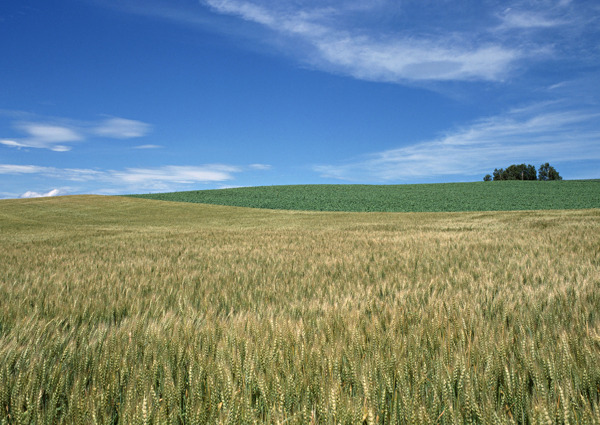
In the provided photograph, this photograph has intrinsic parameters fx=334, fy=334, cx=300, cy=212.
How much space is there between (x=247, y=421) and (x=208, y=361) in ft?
1.99

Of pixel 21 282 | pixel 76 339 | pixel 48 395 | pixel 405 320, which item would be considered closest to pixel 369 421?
pixel 405 320

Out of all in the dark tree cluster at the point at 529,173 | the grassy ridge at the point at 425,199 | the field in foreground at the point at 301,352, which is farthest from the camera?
the dark tree cluster at the point at 529,173

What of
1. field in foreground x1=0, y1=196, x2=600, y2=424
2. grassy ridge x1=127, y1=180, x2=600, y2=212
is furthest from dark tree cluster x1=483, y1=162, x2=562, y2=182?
field in foreground x1=0, y1=196, x2=600, y2=424

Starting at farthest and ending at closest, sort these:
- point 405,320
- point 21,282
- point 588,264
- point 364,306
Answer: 1. point 588,264
2. point 21,282
3. point 364,306
4. point 405,320

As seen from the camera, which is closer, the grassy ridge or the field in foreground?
the field in foreground

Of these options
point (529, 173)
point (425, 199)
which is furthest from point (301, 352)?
point (529, 173)

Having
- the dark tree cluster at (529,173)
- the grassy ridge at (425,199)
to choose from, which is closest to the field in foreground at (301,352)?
the grassy ridge at (425,199)

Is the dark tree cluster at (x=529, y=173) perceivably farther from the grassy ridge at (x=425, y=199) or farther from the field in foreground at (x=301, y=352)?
the field in foreground at (x=301, y=352)

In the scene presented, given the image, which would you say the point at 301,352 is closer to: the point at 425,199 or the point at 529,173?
the point at 425,199

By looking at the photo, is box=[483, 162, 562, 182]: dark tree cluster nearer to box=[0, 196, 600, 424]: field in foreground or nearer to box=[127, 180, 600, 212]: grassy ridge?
box=[127, 180, 600, 212]: grassy ridge

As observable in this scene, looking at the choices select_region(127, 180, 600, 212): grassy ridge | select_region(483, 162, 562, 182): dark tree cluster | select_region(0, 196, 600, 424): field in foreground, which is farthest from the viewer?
select_region(483, 162, 562, 182): dark tree cluster

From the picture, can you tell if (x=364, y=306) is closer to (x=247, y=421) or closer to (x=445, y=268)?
(x=247, y=421)

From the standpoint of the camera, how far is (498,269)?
14.9ft

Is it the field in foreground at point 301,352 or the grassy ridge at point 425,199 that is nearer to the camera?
the field in foreground at point 301,352
